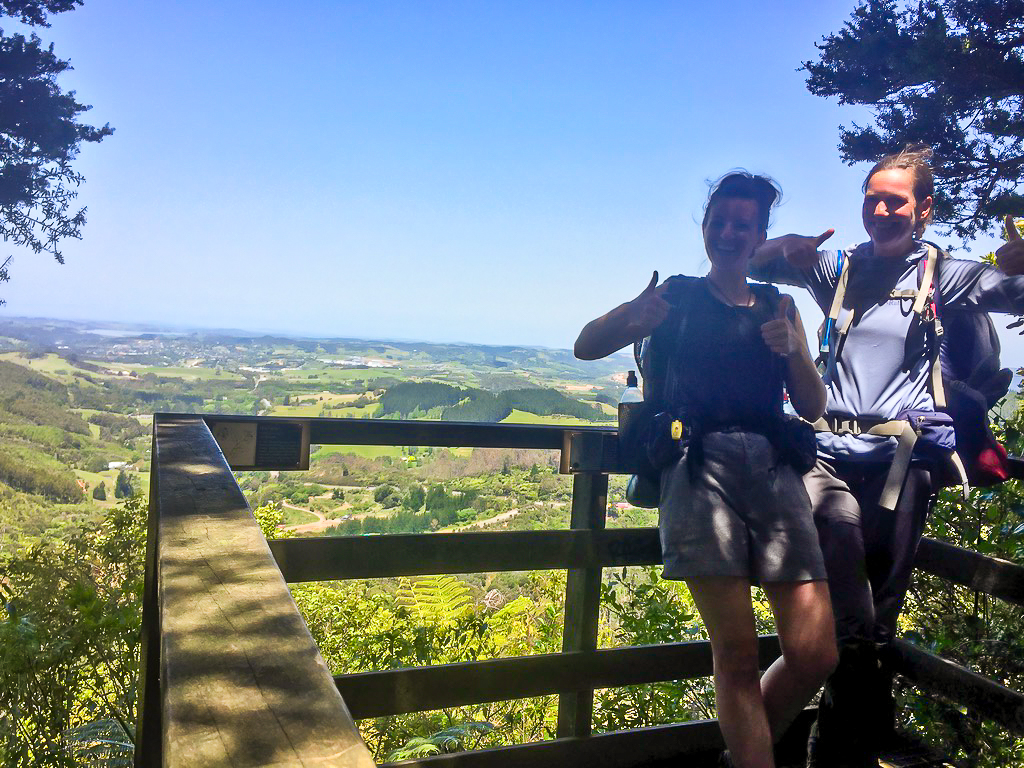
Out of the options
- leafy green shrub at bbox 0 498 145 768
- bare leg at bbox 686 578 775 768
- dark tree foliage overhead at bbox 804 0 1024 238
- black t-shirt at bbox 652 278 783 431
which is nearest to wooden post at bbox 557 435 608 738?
black t-shirt at bbox 652 278 783 431

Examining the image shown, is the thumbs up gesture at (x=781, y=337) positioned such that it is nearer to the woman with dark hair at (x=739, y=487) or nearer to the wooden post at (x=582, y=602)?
the woman with dark hair at (x=739, y=487)

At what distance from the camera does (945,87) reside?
5.67 m

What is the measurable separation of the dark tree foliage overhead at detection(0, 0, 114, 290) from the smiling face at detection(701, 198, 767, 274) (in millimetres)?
5913

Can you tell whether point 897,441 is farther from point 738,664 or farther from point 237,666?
point 237,666

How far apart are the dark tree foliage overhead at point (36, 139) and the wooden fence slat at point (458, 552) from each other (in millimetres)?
5666

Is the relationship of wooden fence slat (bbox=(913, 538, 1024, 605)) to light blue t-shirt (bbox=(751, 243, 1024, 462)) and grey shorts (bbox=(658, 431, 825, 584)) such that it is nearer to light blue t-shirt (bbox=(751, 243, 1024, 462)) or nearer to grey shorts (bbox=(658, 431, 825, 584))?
light blue t-shirt (bbox=(751, 243, 1024, 462))

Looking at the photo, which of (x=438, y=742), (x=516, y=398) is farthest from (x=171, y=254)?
(x=438, y=742)

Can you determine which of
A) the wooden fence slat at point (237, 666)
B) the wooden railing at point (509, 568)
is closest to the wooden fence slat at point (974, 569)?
the wooden railing at point (509, 568)

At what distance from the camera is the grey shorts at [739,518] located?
175 cm

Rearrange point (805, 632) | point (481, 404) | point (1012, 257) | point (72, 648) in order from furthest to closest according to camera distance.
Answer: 1. point (481, 404)
2. point (72, 648)
3. point (1012, 257)
4. point (805, 632)

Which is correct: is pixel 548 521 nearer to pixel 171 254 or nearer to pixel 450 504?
pixel 450 504

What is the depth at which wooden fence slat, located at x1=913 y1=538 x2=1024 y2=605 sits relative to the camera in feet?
6.91

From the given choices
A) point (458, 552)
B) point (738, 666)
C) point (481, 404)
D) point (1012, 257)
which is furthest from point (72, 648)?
point (481, 404)

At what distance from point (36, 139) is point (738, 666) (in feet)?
22.0
